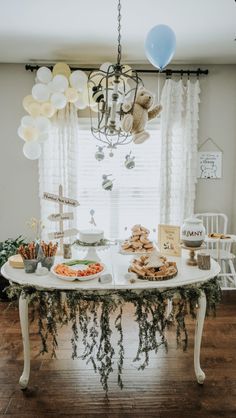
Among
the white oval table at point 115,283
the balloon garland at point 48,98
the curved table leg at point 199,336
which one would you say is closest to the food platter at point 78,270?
the white oval table at point 115,283

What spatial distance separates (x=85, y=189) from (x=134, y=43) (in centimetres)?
173

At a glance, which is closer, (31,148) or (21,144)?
(31,148)

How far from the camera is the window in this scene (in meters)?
3.96

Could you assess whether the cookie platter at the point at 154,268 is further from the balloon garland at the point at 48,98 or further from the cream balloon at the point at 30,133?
the cream balloon at the point at 30,133

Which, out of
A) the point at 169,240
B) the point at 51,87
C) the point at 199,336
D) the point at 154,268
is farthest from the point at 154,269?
the point at 51,87

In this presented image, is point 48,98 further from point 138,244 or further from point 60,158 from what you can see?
point 138,244

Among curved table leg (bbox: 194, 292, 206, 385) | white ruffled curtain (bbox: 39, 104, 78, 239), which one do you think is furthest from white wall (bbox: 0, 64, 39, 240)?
curved table leg (bbox: 194, 292, 206, 385)

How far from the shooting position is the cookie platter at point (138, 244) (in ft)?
7.40

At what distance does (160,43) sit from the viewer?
2.26 m

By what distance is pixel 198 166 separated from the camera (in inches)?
158

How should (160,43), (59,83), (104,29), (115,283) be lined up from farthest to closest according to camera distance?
(59,83) → (104,29) → (160,43) → (115,283)

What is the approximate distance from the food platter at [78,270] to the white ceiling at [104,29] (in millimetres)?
1966

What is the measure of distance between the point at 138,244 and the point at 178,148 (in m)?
1.95

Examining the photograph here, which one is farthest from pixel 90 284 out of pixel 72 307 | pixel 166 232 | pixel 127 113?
pixel 127 113
